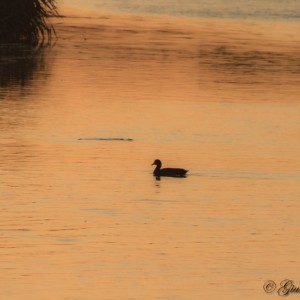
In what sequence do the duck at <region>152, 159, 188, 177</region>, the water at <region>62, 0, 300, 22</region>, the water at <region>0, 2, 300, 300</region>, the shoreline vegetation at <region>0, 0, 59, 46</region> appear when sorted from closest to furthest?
the water at <region>0, 2, 300, 300</region> → the duck at <region>152, 159, 188, 177</region> → the shoreline vegetation at <region>0, 0, 59, 46</region> → the water at <region>62, 0, 300, 22</region>

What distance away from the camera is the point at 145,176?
871 inches

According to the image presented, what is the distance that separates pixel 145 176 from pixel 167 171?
17.4 inches

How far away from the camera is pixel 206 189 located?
2103cm

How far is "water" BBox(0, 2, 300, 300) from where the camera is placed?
15453mm

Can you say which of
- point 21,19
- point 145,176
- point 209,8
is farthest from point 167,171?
point 209,8

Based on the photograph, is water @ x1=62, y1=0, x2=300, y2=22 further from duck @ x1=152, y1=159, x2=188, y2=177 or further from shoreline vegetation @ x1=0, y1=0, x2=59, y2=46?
duck @ x1=152, y1=159, x2=188, y2=177

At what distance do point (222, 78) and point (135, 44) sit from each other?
10764 millimetres

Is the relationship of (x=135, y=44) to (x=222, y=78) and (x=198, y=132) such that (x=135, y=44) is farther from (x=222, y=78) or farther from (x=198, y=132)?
(x=198, y=132)

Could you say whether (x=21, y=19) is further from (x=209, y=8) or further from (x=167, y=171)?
(x=209, y=8)

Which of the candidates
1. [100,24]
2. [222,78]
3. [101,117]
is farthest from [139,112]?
[100,24]

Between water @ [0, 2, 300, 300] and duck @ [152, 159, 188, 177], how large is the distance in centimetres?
10

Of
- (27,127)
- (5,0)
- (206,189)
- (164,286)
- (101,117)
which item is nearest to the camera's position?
(164,286)

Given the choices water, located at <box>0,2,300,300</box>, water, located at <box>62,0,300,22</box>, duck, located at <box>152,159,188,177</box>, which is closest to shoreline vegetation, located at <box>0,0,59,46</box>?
water, located at <box>0,2,300,300</box>

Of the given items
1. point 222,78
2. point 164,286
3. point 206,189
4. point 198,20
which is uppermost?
point 164,286
